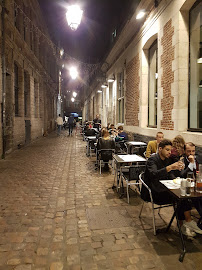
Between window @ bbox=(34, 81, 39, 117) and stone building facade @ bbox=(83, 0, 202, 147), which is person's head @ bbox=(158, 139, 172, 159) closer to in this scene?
stone building facade @ bbox=(83, 0, 202, 147)

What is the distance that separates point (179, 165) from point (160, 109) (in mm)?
4467

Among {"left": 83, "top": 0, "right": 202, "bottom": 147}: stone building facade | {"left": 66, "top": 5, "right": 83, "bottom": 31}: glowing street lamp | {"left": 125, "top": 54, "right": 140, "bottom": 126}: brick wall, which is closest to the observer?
{"left": 83, "top": 0, "right": 202, "bottom": 147}: stone building facade

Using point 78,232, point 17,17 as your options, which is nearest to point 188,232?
point 78,232

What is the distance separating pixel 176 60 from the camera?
20.0 ft

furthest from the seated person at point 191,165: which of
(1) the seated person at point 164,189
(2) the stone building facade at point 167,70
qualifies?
(2) the stone building facade at point 167,70

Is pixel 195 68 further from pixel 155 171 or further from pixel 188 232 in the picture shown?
pixel 188 232

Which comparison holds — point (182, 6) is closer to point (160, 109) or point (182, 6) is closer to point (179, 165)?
point (160, 109)

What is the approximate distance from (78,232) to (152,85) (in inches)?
269

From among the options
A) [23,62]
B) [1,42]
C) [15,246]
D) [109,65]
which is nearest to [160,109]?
[15,246]

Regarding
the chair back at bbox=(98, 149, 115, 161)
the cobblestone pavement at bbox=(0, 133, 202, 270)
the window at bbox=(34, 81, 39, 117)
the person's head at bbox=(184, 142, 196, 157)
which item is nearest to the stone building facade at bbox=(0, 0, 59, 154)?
the window at bbox=(34, 81, 39, 117)

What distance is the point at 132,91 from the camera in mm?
10336

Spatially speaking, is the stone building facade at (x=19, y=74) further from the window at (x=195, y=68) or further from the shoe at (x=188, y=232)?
the shoe at (x=188, y=232)

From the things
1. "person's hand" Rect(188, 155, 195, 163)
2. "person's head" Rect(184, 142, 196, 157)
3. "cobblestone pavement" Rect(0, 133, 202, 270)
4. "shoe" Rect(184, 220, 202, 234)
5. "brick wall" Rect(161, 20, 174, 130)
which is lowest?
→ "cobblestone pavement" Rect(0, 133, 202, 270)

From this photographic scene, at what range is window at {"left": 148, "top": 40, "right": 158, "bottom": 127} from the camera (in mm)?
8461
